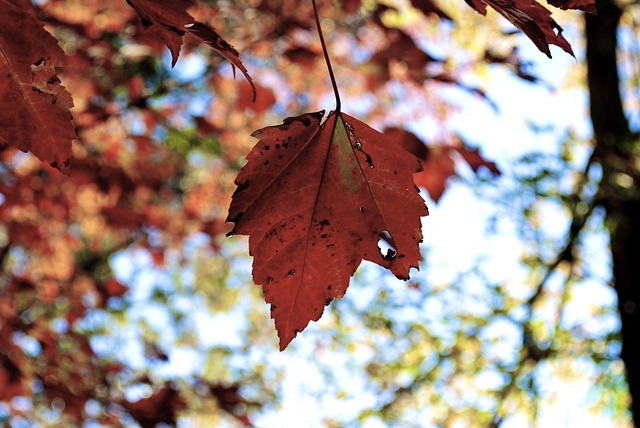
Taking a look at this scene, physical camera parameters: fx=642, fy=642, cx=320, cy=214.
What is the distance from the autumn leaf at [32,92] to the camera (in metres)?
0.64

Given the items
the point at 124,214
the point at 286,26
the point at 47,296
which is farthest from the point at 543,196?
the point at 47,296

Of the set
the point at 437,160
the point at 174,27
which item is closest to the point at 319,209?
the point at 174,27

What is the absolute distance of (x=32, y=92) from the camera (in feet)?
2.13

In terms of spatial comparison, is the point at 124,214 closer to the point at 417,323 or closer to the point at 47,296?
the point at 47,296

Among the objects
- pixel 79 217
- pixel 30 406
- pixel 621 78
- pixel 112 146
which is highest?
pixel 621 78

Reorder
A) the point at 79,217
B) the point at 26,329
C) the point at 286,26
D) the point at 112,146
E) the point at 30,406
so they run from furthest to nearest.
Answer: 1. the point at 30,406
2. the point at 79,217
3. the point at 112,146
4. the point at 26,329
5. the point at 286,26

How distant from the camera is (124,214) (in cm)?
296

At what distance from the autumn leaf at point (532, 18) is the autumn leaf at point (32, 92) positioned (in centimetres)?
42

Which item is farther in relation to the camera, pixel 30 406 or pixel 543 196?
pixel 30 406

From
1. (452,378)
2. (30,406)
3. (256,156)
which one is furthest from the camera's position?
(30,406)

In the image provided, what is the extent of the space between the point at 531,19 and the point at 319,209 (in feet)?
0.97

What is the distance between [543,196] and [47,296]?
2708 mm

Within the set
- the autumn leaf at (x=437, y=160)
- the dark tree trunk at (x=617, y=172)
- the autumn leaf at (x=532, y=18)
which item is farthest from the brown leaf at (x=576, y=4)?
the dark tree trunk at (x=617, y=172)

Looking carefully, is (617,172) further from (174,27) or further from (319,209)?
(174,27)
